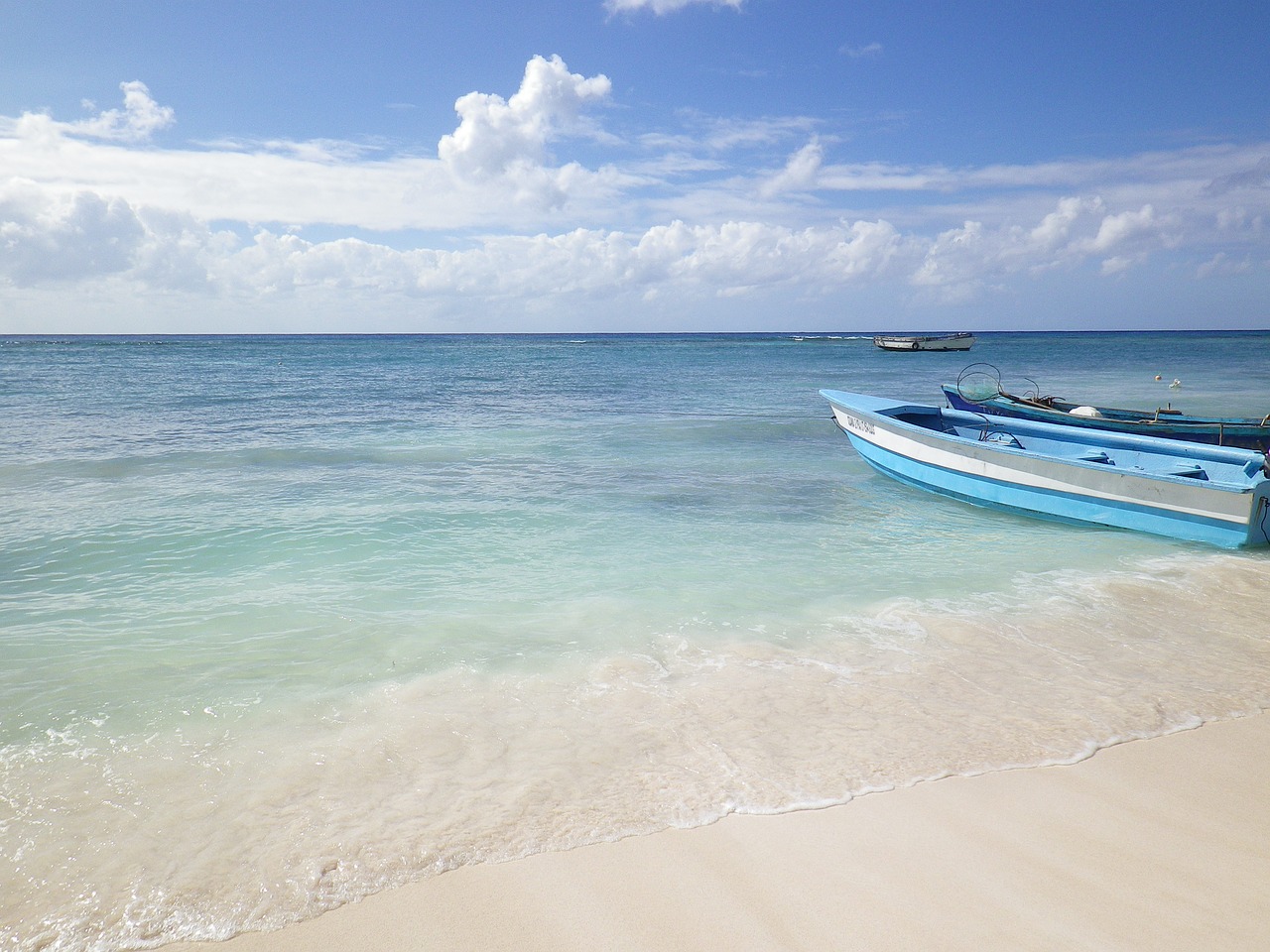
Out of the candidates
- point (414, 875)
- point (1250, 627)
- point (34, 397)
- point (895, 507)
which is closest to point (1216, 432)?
point (895, 507)

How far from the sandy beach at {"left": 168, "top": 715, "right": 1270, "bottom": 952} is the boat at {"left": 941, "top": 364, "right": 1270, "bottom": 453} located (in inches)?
449

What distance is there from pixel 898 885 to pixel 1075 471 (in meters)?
8.85

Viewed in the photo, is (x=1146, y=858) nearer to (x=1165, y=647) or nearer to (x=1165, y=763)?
(x=1165, y=763)

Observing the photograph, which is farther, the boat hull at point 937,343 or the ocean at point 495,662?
the boat hull at point 937,343

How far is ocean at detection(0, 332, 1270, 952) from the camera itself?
3.76 meters

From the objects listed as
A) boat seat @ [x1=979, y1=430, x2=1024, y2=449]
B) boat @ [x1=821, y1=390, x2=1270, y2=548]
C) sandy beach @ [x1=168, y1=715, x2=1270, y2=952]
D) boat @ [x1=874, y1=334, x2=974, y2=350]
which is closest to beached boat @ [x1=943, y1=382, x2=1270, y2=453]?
boat seat @ [x1=979, y1=430, x2=1024, y2=449]

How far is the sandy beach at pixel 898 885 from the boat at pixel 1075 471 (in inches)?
→ 259

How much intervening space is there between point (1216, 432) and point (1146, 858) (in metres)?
12.6

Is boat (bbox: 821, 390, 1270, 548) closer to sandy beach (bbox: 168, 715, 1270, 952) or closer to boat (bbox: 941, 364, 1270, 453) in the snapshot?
boat (bbox: 941, 364, 1270, 453)

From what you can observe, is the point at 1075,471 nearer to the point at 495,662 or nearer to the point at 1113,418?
the point at 1113,418

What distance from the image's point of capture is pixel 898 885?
3307mm

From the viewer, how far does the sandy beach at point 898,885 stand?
3.03m

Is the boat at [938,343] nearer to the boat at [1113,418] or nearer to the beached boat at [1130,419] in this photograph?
the boat at [1113,418]

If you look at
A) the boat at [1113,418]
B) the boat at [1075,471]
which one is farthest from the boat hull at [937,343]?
the boat at [1075,471]
